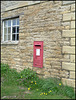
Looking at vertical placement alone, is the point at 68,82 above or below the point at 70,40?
below

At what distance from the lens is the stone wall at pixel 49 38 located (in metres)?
4.20

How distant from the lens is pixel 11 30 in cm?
613

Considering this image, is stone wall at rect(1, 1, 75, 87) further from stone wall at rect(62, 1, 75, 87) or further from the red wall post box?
the red wall post box

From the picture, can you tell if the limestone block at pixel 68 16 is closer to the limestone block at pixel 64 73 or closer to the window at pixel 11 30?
the limestone block at pixel 64 73

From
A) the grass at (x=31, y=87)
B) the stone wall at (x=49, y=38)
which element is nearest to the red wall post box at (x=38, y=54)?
the stone wall at (x=49, y=38)

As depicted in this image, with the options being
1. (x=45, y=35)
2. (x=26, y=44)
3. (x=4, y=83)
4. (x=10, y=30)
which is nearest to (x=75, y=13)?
(x=45, y=35)

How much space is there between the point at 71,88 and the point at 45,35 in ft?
7.69

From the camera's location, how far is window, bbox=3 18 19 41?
19.5ft

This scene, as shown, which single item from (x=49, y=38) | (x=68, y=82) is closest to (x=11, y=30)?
(x=49, y=38)

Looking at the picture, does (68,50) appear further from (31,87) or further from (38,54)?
(31,87)

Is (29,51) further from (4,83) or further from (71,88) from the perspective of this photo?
(71,88)

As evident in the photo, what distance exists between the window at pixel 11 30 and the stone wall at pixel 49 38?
0.38 metres

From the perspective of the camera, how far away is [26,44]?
5.31m

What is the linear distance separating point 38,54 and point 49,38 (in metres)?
0.86
